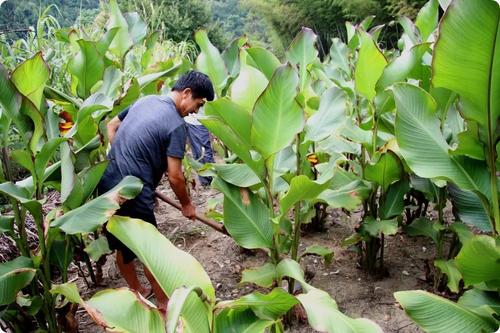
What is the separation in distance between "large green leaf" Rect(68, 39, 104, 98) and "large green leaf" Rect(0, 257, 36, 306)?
1275mm

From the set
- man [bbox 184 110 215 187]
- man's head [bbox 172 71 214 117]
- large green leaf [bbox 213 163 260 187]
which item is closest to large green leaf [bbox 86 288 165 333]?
large green leaf [bbox 213 163 260 187]

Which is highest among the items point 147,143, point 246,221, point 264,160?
point 264,160

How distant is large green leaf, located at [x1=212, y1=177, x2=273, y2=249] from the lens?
207 cm

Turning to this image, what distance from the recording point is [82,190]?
79.4 inches

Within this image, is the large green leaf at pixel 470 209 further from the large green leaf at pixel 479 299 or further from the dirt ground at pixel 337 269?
the dirt ground at pixel 337 269

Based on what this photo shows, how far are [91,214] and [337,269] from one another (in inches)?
62.1

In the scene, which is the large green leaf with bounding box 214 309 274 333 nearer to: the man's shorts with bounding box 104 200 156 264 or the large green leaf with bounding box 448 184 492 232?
the large green leaf with bounding box 448 184 492 232

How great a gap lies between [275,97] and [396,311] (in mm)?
1389

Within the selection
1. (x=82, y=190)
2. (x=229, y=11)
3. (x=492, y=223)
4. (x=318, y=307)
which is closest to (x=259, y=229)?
(x=318, y=307)

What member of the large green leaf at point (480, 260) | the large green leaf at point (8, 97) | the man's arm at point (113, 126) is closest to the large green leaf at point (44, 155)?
the large green leaf at point (8, 97)

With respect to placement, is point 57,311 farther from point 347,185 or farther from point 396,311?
point 396,311

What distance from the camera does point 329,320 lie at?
1.37 metres

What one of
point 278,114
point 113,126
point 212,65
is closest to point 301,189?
point 278,114

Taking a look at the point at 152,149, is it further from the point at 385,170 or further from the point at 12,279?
the point at 385,170
